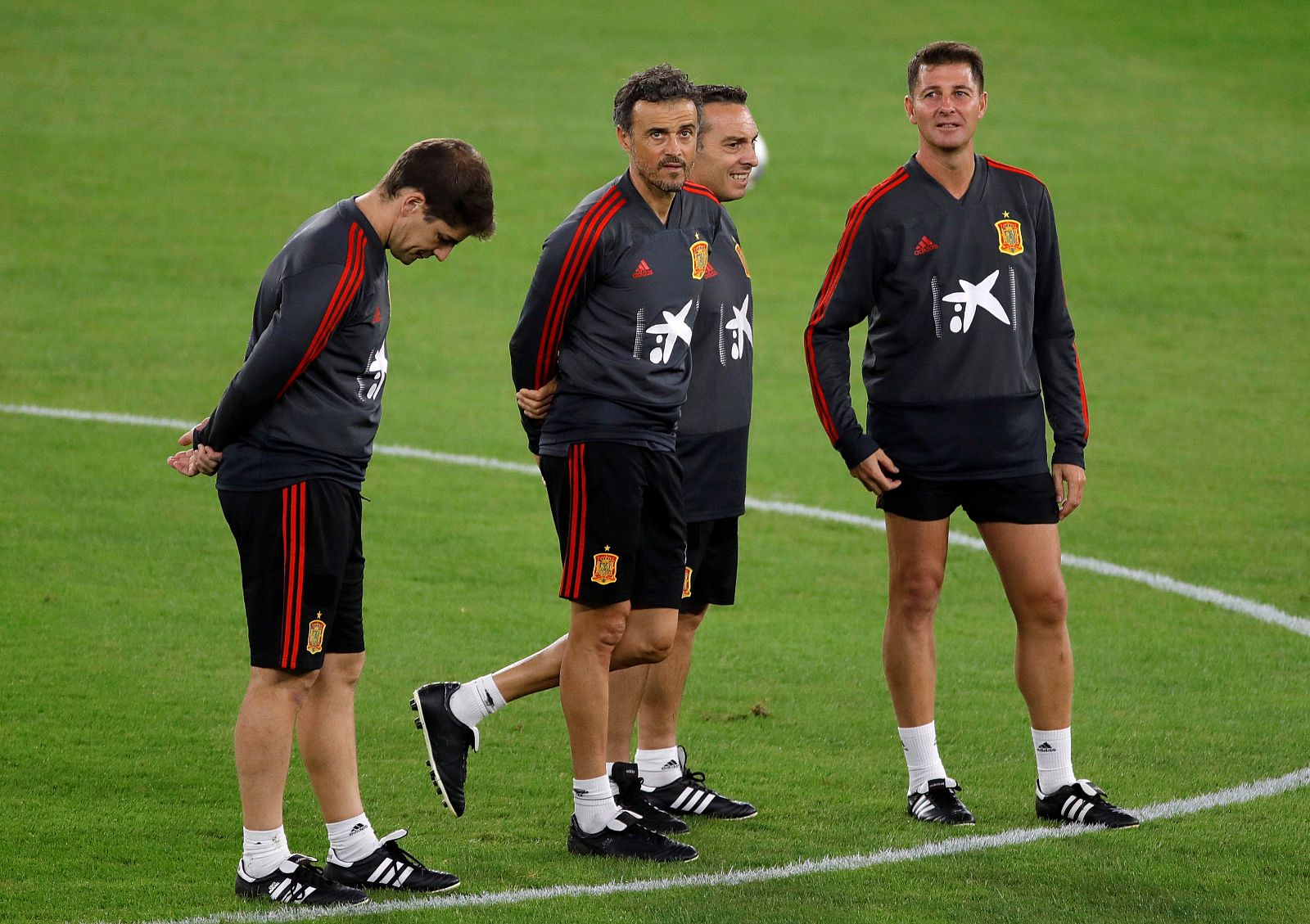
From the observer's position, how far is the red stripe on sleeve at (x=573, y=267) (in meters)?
4.71

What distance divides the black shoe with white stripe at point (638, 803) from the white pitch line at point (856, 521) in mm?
3495

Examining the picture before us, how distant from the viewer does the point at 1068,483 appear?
17.9 feet

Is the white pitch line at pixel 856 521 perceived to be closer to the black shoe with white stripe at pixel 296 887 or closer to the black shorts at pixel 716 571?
the black shorts at pixel 716 571

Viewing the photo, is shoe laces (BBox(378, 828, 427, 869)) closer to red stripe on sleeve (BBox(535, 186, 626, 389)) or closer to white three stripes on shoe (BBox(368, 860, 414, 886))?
white three stripes on shoe (BBox(368, 860, 414, 886))

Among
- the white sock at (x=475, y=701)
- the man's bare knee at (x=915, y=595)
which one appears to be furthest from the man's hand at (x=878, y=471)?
the white sock at (x=475, y=701)

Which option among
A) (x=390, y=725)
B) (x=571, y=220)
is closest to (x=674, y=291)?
(x=571, y=220)

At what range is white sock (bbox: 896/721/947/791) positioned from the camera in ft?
17.6

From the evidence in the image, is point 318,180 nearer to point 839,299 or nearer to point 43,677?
point 43,677

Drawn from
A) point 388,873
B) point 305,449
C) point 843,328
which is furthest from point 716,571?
point 305,449

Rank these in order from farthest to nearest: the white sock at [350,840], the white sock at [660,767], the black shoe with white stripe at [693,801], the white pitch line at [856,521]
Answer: the white pitch line at [856,521] < the white sock at [660,767] < the black shoe with white stripe at [693,801] < the white sock at [350,840]

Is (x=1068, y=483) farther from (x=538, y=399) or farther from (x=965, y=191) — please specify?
(x=538, y=399)

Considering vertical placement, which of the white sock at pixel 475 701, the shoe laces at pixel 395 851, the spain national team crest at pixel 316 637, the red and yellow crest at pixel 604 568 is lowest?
the shoe laces at pixel 395 851

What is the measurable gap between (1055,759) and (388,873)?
6.64ft

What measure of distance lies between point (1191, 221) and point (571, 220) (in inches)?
618
